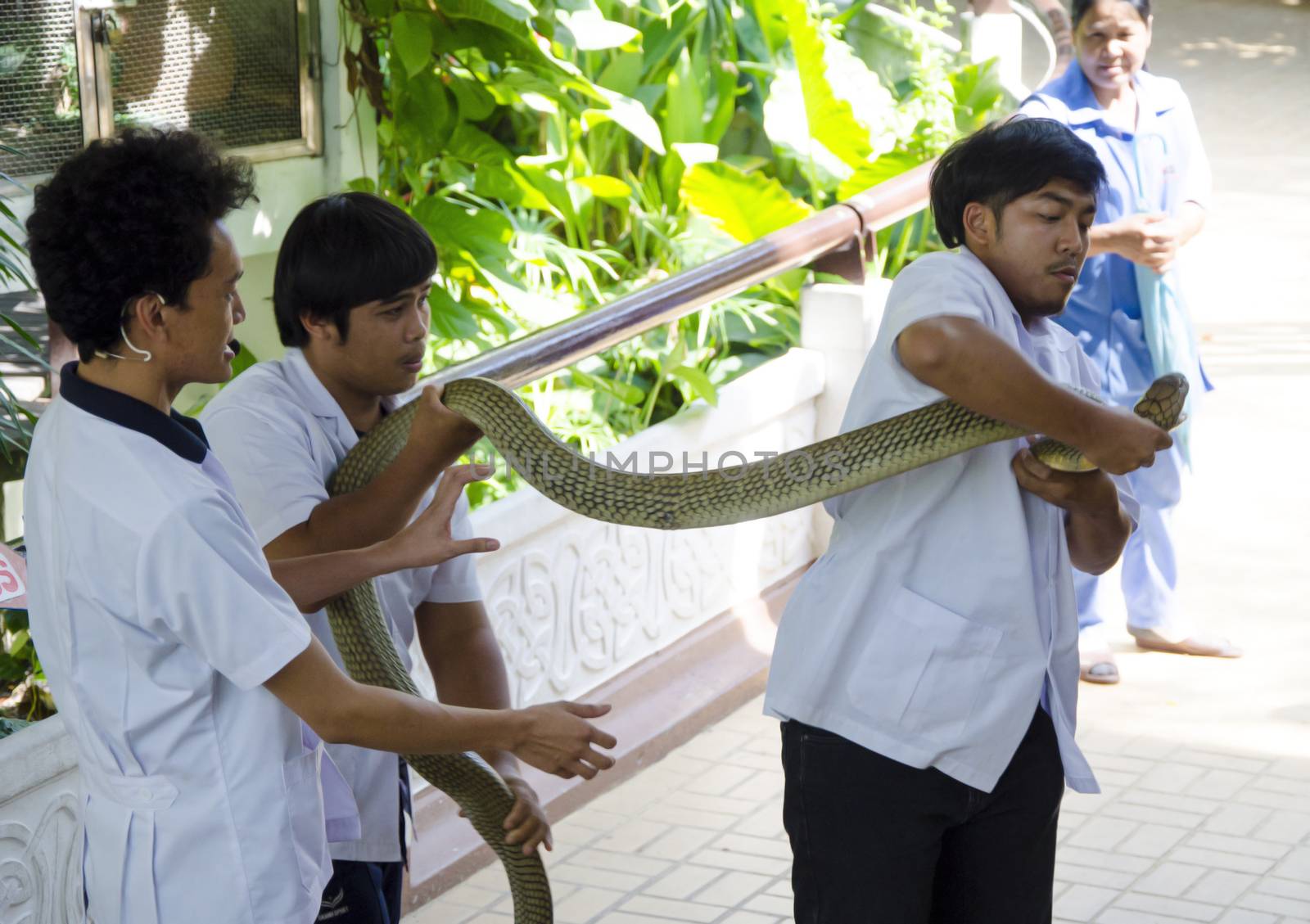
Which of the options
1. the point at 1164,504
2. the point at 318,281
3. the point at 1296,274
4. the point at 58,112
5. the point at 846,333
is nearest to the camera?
the point at 318,281

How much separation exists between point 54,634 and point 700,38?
18.3ft

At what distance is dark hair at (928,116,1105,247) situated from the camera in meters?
2.20

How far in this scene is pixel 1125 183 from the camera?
471 cm

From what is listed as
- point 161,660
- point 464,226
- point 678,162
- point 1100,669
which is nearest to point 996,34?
point 678,162

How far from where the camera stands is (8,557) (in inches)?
104

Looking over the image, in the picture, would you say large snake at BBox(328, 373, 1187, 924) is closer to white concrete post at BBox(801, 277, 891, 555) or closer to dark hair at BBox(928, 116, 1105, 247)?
dark hair at BBox(928, 116, 1105, 247)

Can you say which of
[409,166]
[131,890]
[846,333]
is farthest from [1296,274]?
[131,890]

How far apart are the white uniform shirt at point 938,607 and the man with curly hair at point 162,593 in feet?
2.15

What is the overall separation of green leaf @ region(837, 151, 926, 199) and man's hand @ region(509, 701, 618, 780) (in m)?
4.70

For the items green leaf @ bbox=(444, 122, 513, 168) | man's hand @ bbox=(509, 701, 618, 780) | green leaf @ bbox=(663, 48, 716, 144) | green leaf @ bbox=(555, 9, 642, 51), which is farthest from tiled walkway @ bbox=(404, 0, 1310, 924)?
green leaf @ bbox=(663, 48, 716, 144)

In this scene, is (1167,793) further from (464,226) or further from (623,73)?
(623,73)

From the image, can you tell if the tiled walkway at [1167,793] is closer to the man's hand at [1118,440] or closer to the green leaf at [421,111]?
the man's hand at [1118,440]

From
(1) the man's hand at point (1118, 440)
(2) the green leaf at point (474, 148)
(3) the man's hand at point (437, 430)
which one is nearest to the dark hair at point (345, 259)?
(3) the man's hand at point (437, 430)

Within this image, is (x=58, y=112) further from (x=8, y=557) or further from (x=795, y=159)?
(x=795, y=159)
